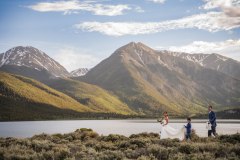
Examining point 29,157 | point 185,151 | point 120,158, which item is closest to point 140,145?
point 185,151

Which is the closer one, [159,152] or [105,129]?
[159,152]

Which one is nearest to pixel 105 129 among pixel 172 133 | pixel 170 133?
pixel 170 133

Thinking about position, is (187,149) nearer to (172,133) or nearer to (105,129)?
(172,133)

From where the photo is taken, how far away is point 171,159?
678 inches

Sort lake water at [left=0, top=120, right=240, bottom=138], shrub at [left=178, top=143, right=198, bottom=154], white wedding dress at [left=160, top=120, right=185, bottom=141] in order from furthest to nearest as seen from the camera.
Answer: lake water at [left=0, top=120, right=240, bottom=138], white wedding dress at [left=160, top=120, right=185, bottom=141], shrub at [left=178, top=143, right=198, bottom=154]

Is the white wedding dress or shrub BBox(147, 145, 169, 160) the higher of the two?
the white wedding dress

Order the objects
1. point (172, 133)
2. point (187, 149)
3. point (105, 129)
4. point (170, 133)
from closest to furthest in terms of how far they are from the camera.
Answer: point (187, 149)
point (172, 133)
point (170, 133)
point (105, 129)

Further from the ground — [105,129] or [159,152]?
[159,152]

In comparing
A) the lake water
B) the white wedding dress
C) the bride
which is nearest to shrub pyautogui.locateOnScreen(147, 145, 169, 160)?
the white wedding dress

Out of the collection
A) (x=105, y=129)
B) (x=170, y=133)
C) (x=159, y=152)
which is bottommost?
(x=105, y=129)

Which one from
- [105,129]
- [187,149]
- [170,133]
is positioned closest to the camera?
[187,149]

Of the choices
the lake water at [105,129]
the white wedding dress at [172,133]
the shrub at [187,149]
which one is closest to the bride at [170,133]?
the white wedding dress at [172,133]

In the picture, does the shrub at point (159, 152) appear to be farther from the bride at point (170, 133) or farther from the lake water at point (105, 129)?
the lake water at point (105, 129)

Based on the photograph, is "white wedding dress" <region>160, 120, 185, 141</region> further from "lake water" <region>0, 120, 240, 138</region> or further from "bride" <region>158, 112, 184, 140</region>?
"lake water" <region>0, 120, 240, 138</region>
